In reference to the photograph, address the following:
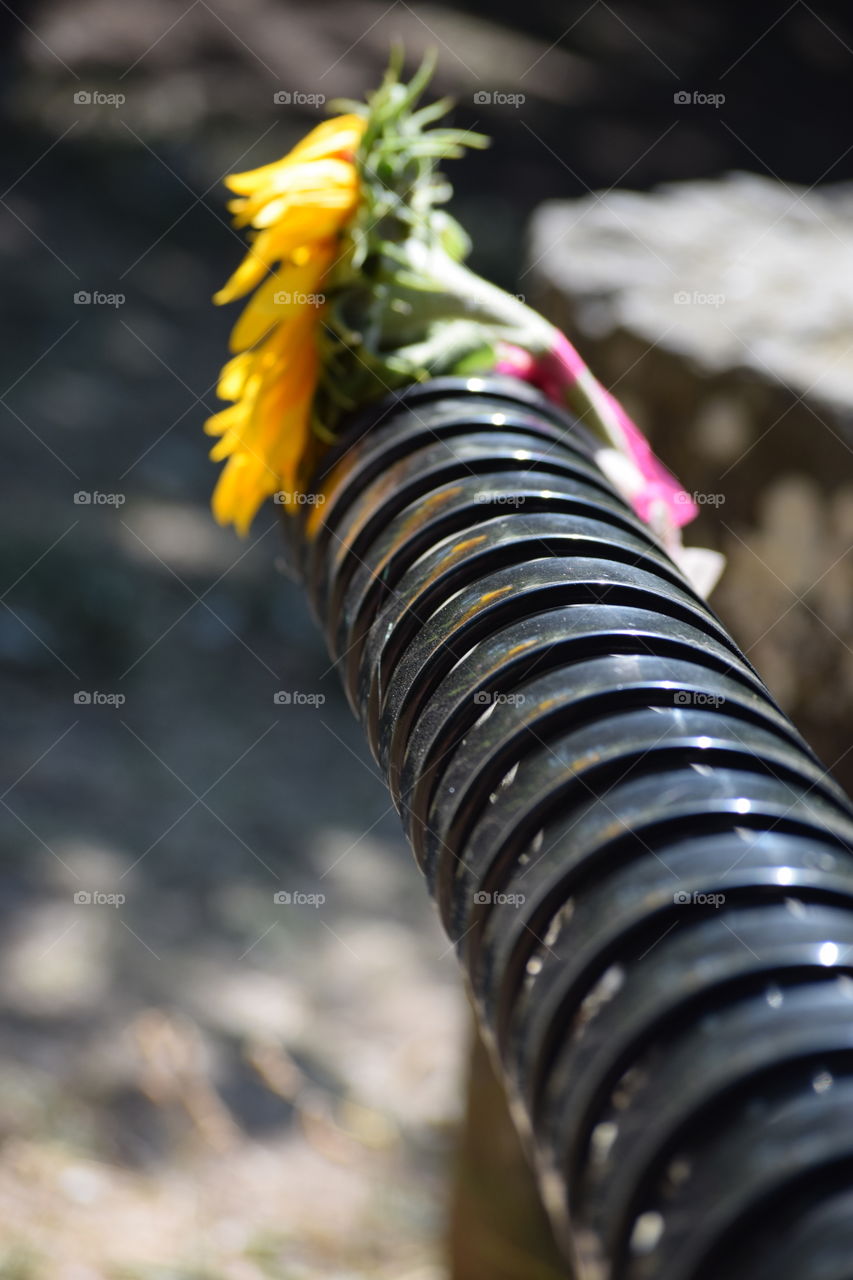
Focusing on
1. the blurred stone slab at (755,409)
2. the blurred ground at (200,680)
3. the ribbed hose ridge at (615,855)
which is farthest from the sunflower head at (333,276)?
the blurred ground at (200,680)

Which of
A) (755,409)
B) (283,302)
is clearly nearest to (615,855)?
(283,302)

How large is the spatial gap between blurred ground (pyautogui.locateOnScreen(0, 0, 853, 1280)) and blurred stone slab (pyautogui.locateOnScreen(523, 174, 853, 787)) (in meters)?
0.41

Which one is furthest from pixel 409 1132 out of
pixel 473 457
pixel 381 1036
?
pixel 473 457

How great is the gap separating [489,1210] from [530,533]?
1.14 metres

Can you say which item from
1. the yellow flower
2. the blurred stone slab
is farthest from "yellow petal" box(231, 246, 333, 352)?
the blurred stone slab

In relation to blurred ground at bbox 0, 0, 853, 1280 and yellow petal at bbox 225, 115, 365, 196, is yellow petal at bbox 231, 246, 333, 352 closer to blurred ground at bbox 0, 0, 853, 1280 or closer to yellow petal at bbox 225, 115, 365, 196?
yellow petal at bbox 225, 115, 365, 196

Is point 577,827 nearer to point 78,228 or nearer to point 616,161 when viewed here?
point 78,228

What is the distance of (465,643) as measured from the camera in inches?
23.3

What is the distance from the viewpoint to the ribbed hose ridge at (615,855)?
1.19 ft

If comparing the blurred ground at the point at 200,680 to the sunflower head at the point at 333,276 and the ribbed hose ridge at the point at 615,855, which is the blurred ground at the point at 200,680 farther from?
the ribbed hose ridge at the point at 615,855

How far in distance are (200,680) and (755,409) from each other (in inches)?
64.7

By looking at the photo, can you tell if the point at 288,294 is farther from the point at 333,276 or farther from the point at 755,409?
the point at 755,409

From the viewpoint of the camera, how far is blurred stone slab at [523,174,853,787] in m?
1.09

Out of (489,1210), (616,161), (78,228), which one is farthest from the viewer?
(616,161)
